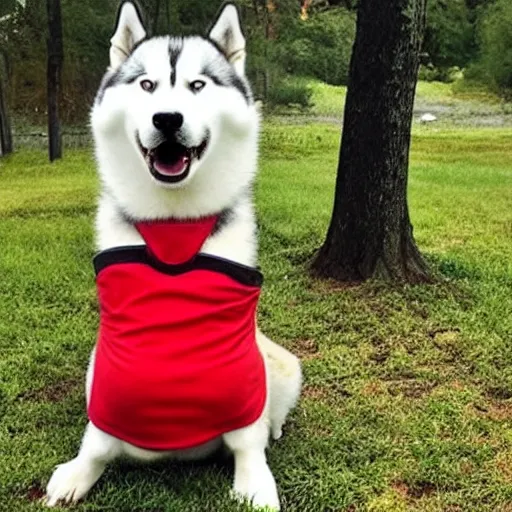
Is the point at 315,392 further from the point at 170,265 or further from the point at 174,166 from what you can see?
the point at 174,166

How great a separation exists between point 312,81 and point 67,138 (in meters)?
6.70

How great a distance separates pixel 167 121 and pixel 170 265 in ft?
1.45

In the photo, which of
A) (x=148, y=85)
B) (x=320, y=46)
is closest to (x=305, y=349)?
(x=148, y=85)

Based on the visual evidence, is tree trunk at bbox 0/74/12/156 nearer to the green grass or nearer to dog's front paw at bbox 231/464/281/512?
the green grass

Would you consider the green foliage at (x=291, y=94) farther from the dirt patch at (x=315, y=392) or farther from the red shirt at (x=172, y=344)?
the red shirt at (x=172, y=344)

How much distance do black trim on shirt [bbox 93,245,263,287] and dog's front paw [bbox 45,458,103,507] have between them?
614mm

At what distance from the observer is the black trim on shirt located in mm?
2400

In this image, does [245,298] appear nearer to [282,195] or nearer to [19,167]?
[282,195]

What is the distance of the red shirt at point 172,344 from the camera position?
2.36 m

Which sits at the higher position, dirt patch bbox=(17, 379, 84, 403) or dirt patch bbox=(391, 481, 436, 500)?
dirt patch bbox=(391, 481, 436, 500)

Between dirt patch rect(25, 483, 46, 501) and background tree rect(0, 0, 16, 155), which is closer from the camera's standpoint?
dirt patch rect(25, 483, 46, 501)

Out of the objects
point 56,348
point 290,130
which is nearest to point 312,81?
point 290,130

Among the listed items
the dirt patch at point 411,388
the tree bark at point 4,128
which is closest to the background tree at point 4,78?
the tree bark at point 4,128

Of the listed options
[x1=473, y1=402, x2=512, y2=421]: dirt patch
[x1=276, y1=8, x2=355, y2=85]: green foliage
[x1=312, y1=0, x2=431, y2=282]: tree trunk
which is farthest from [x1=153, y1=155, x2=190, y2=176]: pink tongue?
→ [x1=276, y1=8, x2=355, y2=85]: green foliage
